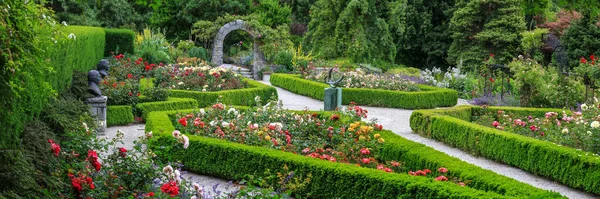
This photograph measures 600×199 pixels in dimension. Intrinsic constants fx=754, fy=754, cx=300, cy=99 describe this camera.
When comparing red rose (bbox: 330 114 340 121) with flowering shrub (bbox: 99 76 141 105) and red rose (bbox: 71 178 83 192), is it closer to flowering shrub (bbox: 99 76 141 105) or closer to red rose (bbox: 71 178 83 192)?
flowering shrub (bbox: 99 76 141 105)

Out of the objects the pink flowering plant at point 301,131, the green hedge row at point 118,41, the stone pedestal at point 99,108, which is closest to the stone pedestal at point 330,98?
the pink flowering plant at point 301,131

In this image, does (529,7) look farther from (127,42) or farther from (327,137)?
(127,42)

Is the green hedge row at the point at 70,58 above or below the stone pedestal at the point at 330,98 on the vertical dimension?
above

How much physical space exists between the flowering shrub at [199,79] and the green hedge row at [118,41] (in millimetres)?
4714

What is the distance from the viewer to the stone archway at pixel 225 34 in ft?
77.3

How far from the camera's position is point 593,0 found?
21.3 ft

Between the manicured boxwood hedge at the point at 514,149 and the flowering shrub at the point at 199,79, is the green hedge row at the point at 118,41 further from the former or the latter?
the manicured boxwood hedge at the point at 514,149

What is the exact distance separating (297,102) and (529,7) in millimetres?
10139

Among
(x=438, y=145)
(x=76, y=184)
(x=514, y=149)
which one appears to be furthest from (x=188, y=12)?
(x=76, y=184)

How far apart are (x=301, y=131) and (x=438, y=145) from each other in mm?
2377

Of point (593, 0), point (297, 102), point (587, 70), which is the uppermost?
point (593, 0)

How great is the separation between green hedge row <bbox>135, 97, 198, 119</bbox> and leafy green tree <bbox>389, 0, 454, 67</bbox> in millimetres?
16814

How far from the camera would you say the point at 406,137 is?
1142 cm

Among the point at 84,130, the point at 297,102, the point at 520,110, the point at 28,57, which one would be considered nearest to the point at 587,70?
the point at 520,110
